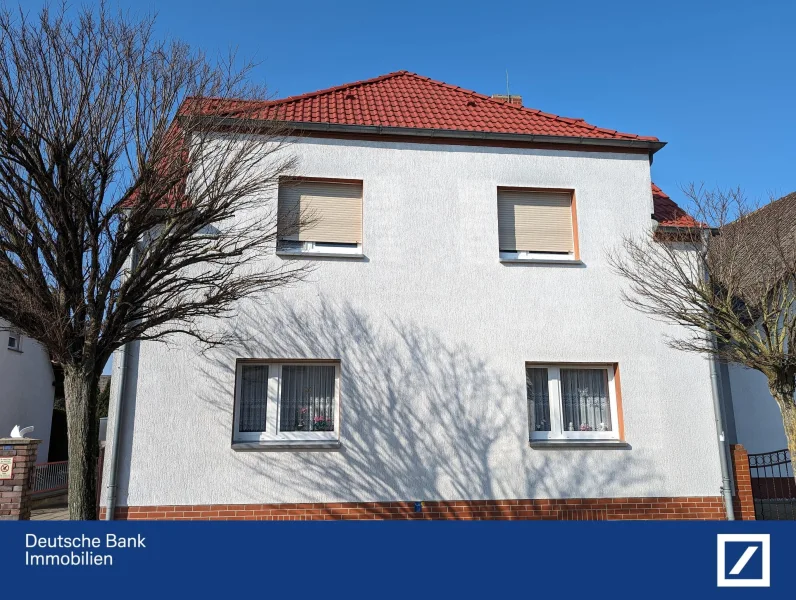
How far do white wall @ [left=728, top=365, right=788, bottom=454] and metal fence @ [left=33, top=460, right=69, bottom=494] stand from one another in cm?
1677

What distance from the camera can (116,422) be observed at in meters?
8.02

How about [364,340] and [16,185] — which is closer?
[16,185]

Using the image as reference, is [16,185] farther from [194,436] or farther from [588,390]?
[588,390]

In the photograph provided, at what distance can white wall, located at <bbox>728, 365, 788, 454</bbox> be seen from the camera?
14.7 m

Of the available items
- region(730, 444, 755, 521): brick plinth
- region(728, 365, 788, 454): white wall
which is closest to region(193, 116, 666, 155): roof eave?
region(730, 444, 755, 521): brick plinth

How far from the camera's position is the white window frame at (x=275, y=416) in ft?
27.2

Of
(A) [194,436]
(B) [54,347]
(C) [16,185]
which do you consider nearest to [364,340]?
(A) [194,436]

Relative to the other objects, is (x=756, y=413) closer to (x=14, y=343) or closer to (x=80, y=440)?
(x=80, y=440)

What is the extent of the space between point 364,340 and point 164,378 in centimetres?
275

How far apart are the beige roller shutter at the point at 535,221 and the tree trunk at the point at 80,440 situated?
238 inches

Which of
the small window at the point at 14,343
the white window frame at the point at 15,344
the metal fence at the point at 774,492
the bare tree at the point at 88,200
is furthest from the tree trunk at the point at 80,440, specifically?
the small window at the point at 14,343

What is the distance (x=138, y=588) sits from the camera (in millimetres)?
4293

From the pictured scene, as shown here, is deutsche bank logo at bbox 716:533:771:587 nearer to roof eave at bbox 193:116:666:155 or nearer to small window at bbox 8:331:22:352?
roof eave at bbox 193:116:666:155

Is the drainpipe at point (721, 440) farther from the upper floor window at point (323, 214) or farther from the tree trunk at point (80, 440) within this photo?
the tree trunk at point (80, 440)
